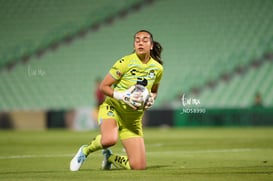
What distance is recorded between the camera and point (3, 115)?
88.7 ft

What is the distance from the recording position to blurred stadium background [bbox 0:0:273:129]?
27.3 metres

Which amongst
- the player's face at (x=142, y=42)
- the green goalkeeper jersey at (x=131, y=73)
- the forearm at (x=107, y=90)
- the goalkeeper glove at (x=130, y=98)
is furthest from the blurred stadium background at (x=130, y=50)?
the goalkeeper glove at (x=130, y=98)

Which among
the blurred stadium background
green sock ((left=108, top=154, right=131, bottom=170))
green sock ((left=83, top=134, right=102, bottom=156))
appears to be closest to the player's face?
green sock ((left=83, top=134, right=102, bottom=156))

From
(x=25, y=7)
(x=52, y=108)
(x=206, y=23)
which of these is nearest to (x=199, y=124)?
(x=206, y=23)

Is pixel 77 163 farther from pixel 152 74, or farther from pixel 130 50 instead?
pixel 130 50

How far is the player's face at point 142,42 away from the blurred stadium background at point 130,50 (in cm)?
1673

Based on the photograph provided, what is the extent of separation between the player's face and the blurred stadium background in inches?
659

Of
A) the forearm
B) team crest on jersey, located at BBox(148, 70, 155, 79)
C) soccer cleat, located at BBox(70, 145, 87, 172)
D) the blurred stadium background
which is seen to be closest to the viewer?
the forearm

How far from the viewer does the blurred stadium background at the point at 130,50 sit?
2727cm

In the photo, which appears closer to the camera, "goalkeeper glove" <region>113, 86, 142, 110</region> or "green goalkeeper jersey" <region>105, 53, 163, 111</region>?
"goalkeeper glove" <region>113, 86, 142, 110</region>

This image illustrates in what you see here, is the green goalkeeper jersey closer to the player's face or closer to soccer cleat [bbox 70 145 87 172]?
the player's face

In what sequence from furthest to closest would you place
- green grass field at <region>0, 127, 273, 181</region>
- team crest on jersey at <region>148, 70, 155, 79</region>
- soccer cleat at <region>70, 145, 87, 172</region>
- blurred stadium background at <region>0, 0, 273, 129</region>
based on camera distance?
blurred stadium background at <region>0, 0, 273, 129</region>, team crest on jersey at <region>148, 70, 155, 79</region>, soccer cleat at <region>70, 145, 87, 172</region>, green grass field at <region>0, 127, 273, 181</region>

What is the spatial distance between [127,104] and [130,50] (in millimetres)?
20384

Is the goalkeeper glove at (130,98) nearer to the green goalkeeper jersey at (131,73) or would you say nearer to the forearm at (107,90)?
the forearm at (107,90)
